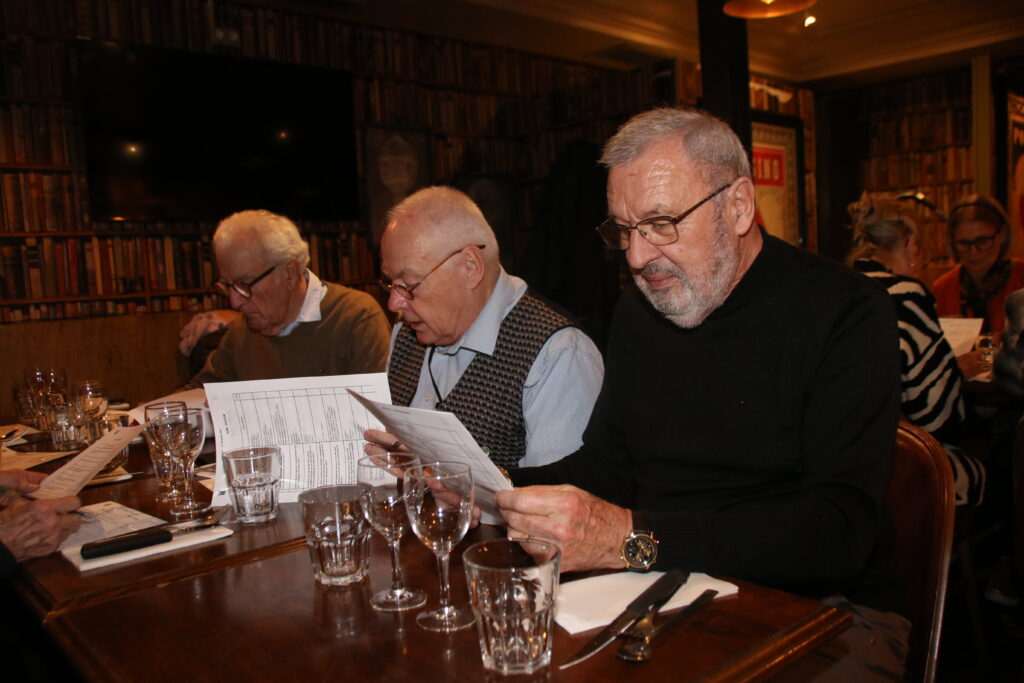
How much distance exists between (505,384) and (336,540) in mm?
780

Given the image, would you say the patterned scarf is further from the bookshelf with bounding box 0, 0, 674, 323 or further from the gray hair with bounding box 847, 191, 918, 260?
the bookshelf with bounding box 0, 0, 674, 323

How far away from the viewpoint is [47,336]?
416cm

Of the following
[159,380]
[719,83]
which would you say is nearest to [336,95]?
[159,380]

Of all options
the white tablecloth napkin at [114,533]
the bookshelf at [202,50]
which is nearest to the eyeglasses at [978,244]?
the bookshelf at [202,50]

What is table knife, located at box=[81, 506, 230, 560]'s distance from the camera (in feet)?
4.09

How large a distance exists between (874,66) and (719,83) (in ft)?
14.2

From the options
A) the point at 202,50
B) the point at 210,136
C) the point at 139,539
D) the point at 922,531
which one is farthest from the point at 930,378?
the point at 202,50

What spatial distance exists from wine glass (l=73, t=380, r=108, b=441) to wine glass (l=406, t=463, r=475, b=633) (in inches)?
62.9

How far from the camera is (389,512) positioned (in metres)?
1.08

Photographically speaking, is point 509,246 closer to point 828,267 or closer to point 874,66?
point 874,66

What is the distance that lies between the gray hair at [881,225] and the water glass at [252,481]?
8.03 feet

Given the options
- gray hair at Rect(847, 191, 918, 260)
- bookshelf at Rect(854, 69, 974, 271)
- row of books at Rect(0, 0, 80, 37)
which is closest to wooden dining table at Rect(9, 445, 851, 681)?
gray hair at Rect(847, 191, 918, 260)

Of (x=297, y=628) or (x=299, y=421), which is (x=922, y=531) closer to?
(x=297, y=628)

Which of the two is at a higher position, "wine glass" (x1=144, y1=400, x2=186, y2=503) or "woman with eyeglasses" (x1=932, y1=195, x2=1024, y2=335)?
"woman with eyeglasses" (x1=932, y1=195, x2=1024, y2=335)
